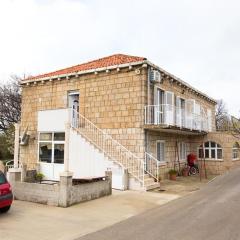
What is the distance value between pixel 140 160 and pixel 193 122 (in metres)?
5.71

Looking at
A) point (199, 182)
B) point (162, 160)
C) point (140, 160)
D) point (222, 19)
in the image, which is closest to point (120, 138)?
point (140, 160)

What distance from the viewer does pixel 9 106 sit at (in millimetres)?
38062

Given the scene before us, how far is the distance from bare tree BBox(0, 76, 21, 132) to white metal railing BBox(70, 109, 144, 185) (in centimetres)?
2205

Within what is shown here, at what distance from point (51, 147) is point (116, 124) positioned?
13.0 ft

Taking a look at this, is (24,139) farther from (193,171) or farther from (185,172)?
(193,171)

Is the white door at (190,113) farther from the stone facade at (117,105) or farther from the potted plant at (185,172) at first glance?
the potted plant at (185,172)

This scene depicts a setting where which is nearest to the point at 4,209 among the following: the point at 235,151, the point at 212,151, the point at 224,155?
the point at 224,155

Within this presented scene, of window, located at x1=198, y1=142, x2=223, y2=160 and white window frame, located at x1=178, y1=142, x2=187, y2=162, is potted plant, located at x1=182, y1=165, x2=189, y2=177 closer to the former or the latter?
white window frame, located at x1=178, y1=142, x2=187, y2=162

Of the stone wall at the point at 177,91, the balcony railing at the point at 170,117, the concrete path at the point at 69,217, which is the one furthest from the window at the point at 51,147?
the concrete path at the point at 69,217

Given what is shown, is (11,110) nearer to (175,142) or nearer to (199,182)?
(175,142)

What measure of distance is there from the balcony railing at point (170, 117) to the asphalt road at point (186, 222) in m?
5.09

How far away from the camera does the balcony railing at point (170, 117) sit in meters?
16.3

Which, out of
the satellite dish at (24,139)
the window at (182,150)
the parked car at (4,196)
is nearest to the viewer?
the parked car at (4,196)

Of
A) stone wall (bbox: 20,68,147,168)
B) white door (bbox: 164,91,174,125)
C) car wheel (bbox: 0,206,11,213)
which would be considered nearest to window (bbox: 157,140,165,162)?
white door (bbox: 164,91,174,125)
